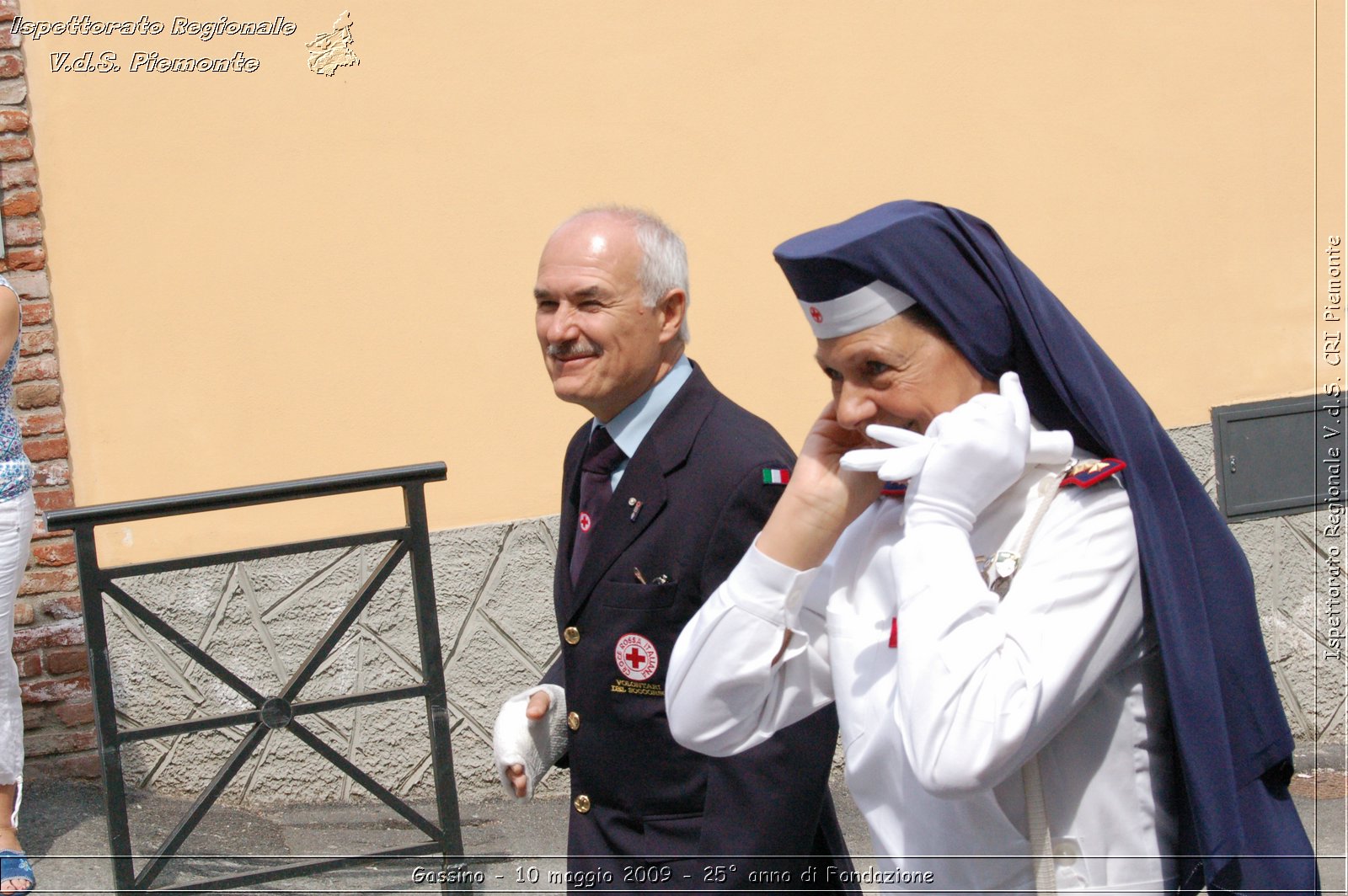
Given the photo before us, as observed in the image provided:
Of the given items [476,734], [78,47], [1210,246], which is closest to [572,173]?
[78,47]

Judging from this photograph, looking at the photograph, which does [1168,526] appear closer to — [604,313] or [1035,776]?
[1035,776]

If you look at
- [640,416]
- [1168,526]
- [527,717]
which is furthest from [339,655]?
[1168,526]

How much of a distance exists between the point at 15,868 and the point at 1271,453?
4.38 metres

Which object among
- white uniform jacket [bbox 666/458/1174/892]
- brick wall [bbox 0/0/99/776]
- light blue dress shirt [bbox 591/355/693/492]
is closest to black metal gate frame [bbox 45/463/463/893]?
light blue dress shirt [bbox 591/355/693/492]

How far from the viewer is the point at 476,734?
4801 mm

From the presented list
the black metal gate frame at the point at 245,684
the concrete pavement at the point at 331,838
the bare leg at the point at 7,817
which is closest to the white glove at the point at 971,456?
the black metal gate frame at the point at 245,684

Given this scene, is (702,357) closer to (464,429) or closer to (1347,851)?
(464,429)

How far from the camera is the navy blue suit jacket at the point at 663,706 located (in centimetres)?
226

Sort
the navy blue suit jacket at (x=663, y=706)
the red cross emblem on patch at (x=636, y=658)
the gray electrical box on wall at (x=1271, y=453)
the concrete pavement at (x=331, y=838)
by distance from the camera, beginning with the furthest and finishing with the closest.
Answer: the gray electrical box on wall at (x=1271, y=453) < the concrete pavement at (x=331, y=838) < the red cross emblem on patch at (x=636, y=658) < the navy blue suit jacket at (x=663, y=706)

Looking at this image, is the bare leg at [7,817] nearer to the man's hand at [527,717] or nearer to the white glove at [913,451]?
the man's hand at [527,717]

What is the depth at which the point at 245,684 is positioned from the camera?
3.49 m

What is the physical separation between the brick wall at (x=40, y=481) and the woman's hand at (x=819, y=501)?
3.39 metres

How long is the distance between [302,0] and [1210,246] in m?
3.33

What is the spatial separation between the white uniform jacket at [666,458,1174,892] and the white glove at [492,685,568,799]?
78 centimetres
